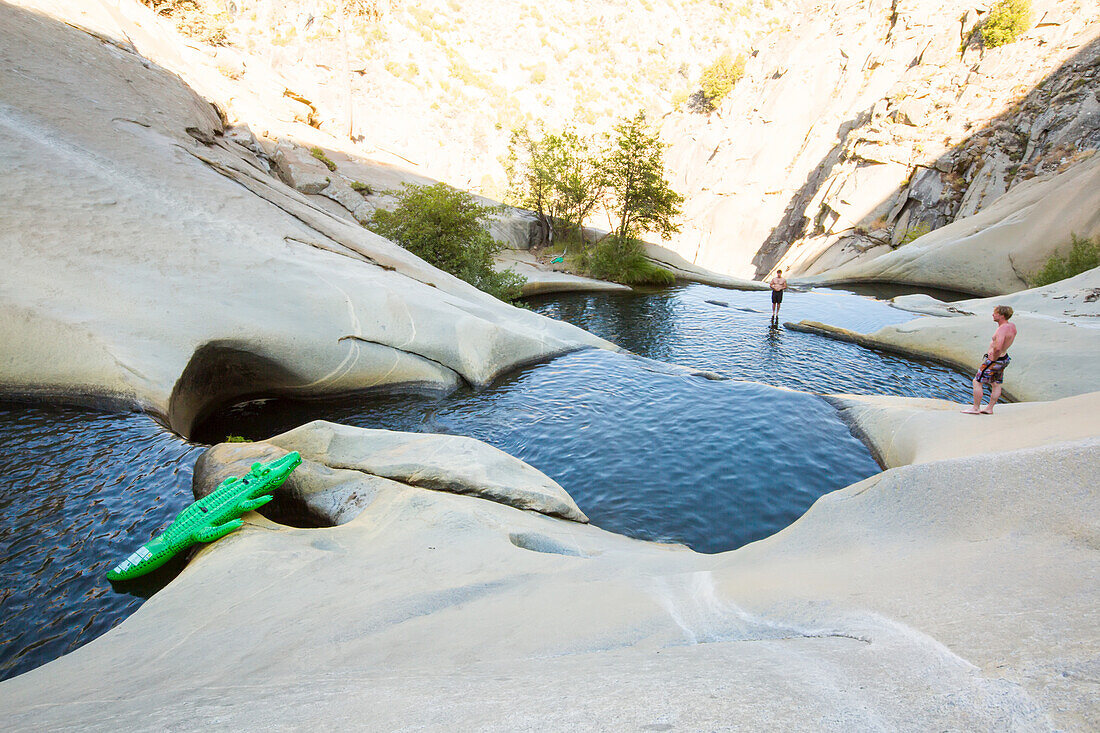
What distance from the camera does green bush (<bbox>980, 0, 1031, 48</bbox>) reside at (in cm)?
4162

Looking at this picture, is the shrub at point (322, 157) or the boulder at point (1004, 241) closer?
the boulder at point (1004, 241)

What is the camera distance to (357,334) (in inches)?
511

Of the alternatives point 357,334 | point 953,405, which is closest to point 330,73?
point 357,334

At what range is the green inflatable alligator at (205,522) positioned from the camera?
598 cm

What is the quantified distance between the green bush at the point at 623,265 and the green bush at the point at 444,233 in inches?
481

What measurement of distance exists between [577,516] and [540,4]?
106 metres

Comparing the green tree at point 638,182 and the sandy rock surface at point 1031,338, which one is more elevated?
the green tree at point 638,182

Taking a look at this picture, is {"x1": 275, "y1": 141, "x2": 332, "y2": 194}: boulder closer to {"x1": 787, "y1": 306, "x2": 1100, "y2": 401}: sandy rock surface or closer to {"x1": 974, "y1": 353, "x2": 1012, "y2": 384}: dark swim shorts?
{"x1": 787, "y1": 306, "x2": 1100, "y2": 401}: sandy rock surface

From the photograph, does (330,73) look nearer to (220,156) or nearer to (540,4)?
(220,156)

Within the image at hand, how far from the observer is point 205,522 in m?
6.20

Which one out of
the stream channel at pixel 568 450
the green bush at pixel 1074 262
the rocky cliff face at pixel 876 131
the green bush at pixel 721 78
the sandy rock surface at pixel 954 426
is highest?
the green bush at pixel 721 78

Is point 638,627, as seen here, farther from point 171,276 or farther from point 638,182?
point 638,182

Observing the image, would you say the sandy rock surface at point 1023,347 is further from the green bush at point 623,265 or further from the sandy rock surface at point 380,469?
the green bush at point 623,265

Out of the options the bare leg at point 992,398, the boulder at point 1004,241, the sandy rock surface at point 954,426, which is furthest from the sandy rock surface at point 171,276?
the boulder at point 1004,241
